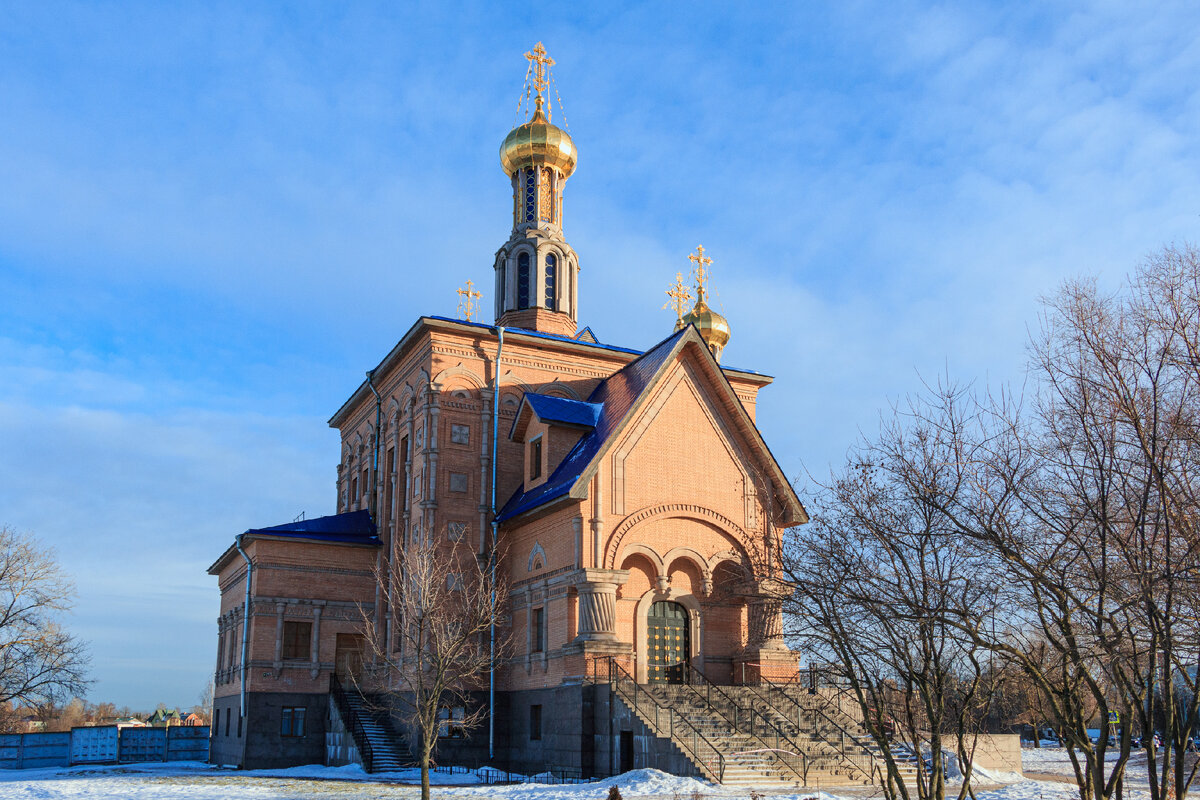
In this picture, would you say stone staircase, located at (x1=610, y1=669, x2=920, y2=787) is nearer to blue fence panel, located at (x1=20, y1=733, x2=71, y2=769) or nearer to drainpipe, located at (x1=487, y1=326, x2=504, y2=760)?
drainpipe, located at (x1=487, y1=326, x2=504, y2=760)

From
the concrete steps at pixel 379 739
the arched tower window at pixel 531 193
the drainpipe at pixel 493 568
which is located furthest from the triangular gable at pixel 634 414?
the arched tower window at pixel 531 193

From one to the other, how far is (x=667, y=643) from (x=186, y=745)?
20993 mm

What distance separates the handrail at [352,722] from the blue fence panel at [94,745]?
1087 cm

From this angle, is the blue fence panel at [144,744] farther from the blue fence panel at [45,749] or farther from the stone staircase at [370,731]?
the stone staircase at [370,731]

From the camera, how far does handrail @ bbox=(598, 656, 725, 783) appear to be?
771 inches

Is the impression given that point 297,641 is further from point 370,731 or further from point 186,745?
point 186,745

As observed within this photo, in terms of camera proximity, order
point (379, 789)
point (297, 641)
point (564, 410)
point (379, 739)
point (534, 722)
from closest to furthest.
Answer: point (379, 789)
point (534, 722)
point (379, 739)
point (564, 410)
point (297, 641)

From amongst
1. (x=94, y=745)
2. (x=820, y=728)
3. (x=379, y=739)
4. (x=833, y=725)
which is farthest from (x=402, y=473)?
(x=94, y=745)

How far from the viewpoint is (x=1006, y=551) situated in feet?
34.6

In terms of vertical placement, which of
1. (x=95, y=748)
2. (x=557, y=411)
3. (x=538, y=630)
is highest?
(x=557, y=411)

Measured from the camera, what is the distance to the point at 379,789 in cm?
2114

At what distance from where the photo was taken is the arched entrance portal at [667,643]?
26.1 meters

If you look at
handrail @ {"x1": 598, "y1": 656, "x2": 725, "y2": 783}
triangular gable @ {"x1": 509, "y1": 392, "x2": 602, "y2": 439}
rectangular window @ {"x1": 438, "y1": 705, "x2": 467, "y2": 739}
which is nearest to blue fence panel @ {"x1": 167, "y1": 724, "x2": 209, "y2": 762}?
rectangular window @ {"x1": 438, "y1": 705, "x2": 467, "y2": 739}

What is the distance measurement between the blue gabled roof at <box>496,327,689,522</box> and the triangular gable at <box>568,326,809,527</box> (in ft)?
0.30
